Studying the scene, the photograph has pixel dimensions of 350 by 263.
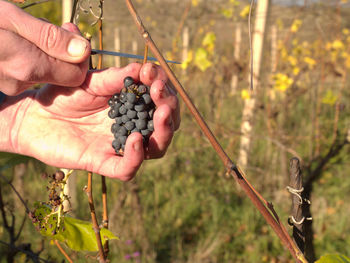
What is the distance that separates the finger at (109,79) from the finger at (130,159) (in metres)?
0.16

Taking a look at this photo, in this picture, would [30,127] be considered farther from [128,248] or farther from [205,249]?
[205,249]

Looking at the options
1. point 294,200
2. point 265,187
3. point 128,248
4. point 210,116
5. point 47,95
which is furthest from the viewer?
point 210,116

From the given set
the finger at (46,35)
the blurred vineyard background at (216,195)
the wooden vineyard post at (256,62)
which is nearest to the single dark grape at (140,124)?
the finger at (46,35)

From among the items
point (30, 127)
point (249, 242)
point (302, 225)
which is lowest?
point (249, 242)

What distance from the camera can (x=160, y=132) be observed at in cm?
79

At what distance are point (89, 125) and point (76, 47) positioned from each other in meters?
0.31

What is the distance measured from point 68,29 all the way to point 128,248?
1967 millimetres

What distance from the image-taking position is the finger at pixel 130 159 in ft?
2.48

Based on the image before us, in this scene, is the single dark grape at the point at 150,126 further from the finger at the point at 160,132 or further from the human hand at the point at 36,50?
the human hand at the point at 36,50

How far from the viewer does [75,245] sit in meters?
0.87

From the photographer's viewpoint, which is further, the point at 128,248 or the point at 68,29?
the point at 128,248

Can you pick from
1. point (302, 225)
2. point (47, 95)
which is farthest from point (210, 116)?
point (302, 225)

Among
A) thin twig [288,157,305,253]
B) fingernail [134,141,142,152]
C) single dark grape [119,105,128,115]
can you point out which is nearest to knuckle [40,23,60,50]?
single dark grape [119,105,128,115]

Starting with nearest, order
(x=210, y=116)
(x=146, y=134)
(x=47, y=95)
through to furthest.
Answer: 1. (x=146, y=134)
2. (x=47, y=95)
3. (x=210, y=116)
